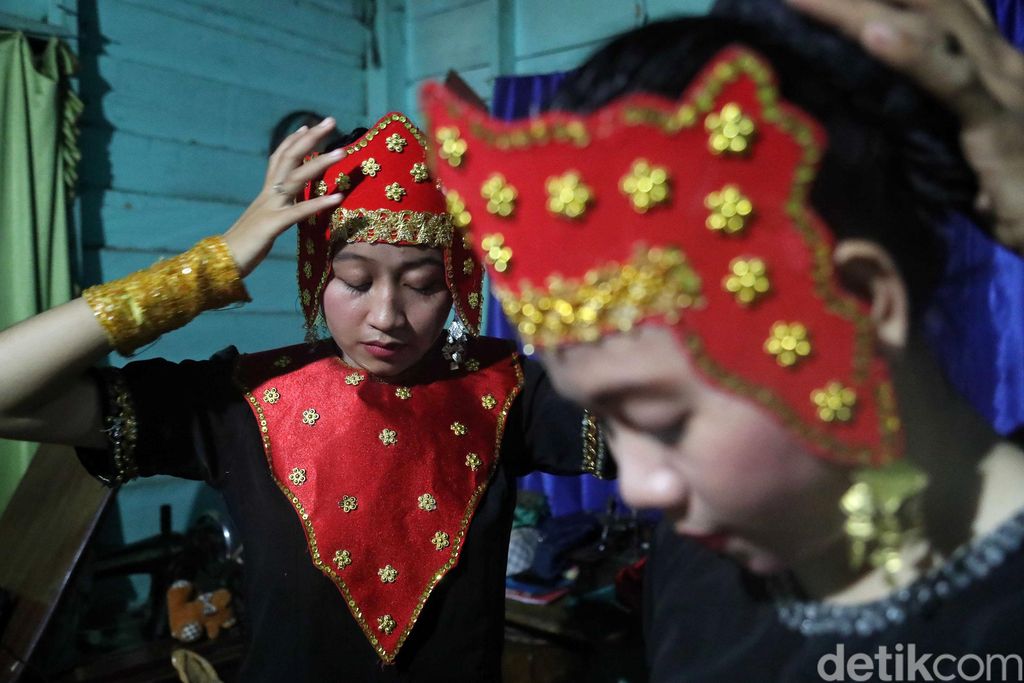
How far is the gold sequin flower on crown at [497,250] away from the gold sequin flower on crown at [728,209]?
0.54 ft

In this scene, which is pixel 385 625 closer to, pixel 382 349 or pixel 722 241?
pixel 382 349

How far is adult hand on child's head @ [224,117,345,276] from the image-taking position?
3.34 ft

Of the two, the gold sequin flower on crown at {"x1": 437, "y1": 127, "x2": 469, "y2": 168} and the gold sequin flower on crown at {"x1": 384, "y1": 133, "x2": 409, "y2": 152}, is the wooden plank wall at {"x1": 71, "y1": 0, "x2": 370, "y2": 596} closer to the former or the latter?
the gold sequin flower on crown at {"x1": 384, "y1": 133, "x2": 409, "y2": 152}

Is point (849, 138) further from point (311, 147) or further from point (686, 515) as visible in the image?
point (311, 147)

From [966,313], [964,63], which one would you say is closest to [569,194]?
[964,63]

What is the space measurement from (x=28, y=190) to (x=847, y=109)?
2366 mm

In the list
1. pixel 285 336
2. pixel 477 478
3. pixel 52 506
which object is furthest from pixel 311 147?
pixel 285 336

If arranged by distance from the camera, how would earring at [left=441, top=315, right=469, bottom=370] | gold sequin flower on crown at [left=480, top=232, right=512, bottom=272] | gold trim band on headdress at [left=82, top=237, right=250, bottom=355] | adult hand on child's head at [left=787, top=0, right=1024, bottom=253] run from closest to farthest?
adult hand on child's head at [left=787, top=0, right=1024, bottom=253], gold sequin flower on crown at [left=480, top=232, right=512, bottom=272], gold trim band on headdress at [left=82, top=237, right=250, bottom=355], earring at [left=441, top=315, right=469, bottom=370]

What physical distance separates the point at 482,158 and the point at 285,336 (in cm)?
255

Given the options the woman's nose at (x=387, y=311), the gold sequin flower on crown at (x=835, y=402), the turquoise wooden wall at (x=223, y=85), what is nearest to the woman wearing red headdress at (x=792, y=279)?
the gold sequin flower on crown at (x=835, y=402)

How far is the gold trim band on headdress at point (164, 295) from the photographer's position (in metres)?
0.96

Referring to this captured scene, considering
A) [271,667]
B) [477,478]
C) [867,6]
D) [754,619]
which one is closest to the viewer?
[867,6]

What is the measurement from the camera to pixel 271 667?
1027mm

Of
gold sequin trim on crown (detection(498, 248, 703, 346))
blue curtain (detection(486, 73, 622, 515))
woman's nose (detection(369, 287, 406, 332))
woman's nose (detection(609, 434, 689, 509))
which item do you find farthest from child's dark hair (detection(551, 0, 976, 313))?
blue curtain (detection(486, 73, 622, 515))
